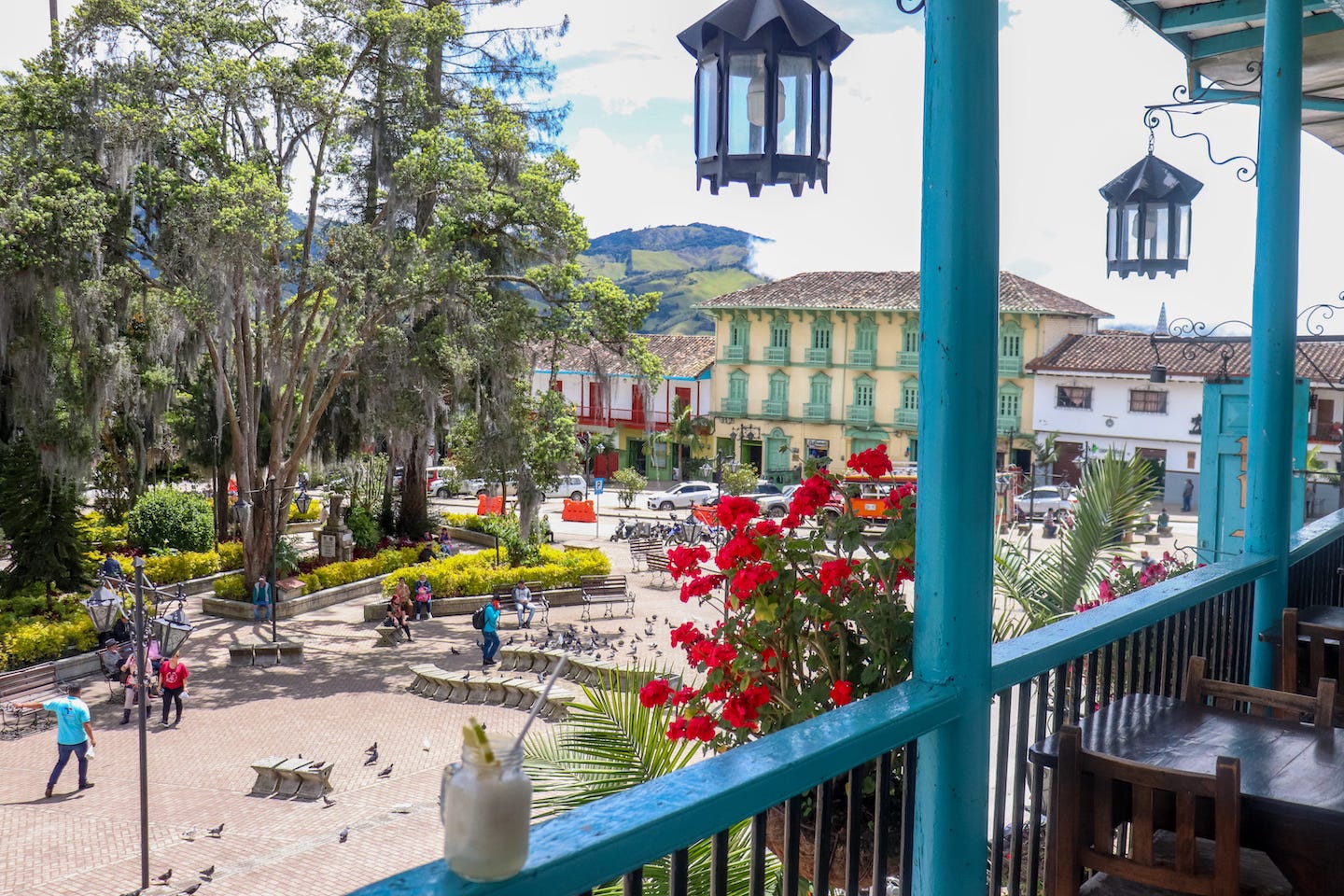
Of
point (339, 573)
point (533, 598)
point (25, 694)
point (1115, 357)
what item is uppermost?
point (1115, 357)

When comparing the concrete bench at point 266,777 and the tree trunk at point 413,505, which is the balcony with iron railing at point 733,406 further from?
the concrete bench at point 266,777

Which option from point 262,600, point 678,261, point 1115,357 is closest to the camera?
point 262,600

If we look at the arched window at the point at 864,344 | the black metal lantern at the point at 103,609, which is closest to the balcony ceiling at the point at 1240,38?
the black metal lantern at the point at 103,609

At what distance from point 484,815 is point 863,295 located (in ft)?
115

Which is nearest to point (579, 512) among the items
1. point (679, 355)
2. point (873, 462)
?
point (679, 355)

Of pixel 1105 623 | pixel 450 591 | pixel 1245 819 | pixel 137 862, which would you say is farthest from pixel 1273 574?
pixel 450 591

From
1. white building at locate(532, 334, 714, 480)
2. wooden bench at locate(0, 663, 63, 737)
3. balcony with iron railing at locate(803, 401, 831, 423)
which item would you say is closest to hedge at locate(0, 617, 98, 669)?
wooden bench at locate(0, 663, 63, 737)

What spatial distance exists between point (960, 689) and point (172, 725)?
38.4 feet

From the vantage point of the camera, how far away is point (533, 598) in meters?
17.9

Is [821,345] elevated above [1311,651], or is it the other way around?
[821,345]

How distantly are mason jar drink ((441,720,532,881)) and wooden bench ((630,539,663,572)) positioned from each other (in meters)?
19.7

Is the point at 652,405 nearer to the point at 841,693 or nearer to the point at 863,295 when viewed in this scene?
the point at 863,295

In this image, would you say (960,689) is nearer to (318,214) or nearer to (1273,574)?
(1273,574)

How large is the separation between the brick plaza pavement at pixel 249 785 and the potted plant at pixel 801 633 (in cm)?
579
